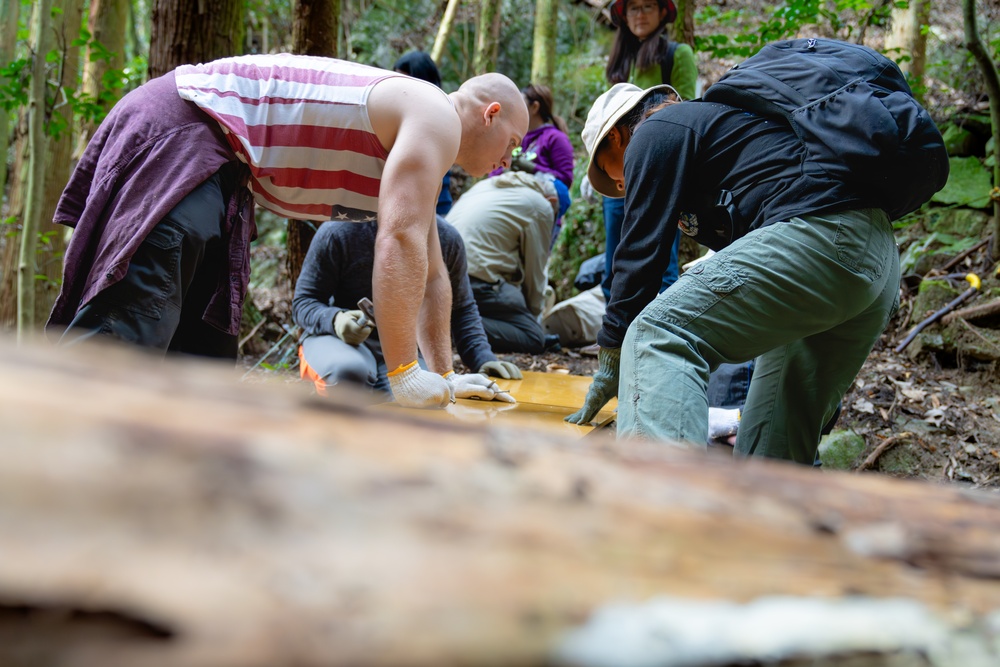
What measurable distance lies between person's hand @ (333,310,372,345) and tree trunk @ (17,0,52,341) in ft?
5.62

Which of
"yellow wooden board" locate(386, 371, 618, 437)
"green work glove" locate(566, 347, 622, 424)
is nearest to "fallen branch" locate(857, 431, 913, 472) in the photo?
"yellow wooden board" locate(386, 371, 618, 437)

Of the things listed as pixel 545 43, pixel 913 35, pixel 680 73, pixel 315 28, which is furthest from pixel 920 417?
pixel 545 43

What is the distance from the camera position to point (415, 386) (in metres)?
2.45

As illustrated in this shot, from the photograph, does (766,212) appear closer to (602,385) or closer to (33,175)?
(602,385)

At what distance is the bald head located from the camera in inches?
113

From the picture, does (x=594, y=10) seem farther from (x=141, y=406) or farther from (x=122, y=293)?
(x=141, y=406)

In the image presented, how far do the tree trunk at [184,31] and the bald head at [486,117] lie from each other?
6.06 feet

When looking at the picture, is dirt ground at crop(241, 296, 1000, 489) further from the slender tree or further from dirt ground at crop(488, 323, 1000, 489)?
the slender tree

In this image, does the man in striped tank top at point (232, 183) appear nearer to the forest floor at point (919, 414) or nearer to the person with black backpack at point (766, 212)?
the person with black backpack at point (766, 212)

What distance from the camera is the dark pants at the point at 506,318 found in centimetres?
518

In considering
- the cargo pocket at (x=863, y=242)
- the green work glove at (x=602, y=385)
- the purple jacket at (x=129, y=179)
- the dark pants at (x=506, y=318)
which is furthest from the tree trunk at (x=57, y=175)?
the cargo pocket at (x=863, y=242)

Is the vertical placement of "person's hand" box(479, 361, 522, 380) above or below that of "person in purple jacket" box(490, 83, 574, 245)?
below

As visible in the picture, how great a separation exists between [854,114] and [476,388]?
1655 mm

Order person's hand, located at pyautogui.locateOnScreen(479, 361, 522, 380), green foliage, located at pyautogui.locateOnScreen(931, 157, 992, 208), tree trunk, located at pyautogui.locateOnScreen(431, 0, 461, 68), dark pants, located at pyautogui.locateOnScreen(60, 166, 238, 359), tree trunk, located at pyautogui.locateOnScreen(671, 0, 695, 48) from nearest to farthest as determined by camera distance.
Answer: dark pants, located at pyautogui.locateOnScreen(60, 166, 238, 359), person's hand, located at pyautogui.locateOnScreen(479, 361, 522, 380), tree trunk, located at pyautogui.locateOnScreen(671, 0, 695, 48), green foliage, located at pyautogui.locateOnScreen(931, 157, 992, 208), tree trunk, located at pyautogui.locateOnScreen(431, 0, 461, 68)
